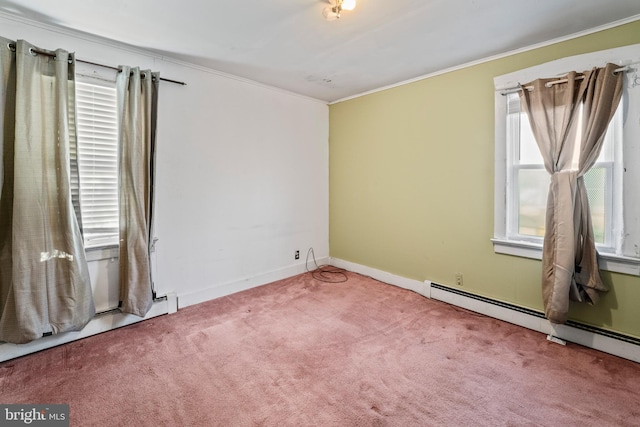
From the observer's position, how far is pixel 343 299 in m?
3.25

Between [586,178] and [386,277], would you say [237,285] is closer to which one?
[386,277]

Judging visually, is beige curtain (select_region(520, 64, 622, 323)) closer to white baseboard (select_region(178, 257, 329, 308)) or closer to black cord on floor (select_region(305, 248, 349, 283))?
black cord on floor (select_region(305, 248, 349, 283))

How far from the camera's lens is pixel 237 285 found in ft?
11.2

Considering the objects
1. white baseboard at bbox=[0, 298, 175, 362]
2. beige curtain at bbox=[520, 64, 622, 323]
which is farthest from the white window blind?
beige curtain at bbox=[520, 64, 622, 323]

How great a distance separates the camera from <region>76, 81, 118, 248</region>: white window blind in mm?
2418

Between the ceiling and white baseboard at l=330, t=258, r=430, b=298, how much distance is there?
234 centimetres

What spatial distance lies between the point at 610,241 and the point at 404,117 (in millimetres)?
2168

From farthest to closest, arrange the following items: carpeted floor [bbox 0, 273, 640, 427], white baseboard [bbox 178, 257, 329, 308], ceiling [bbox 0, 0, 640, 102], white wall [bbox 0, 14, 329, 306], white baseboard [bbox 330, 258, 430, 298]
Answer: white baseboard [bbox 330, 258, 430, 298]
white baseboard [bbox 178, 257, 329, 308]
white wall [bbox 0, 14, 329, 306]
ceiling [bbox 0, 0, 640, 102]
carpeted floor [bbox 0, 273, 640, 427]

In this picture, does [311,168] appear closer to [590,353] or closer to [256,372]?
[256,372]

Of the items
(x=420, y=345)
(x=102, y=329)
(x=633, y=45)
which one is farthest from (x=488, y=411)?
(x=102, y=329)

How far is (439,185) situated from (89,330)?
3.54m

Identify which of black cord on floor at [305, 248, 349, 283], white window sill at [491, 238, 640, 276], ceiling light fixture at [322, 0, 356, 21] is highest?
ceiling light fixture at [322, 0, 356, 21]

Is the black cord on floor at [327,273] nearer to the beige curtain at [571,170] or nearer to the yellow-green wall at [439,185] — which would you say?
the yellow-green wall at [439,185]

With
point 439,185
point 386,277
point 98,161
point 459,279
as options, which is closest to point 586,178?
point 439,185
